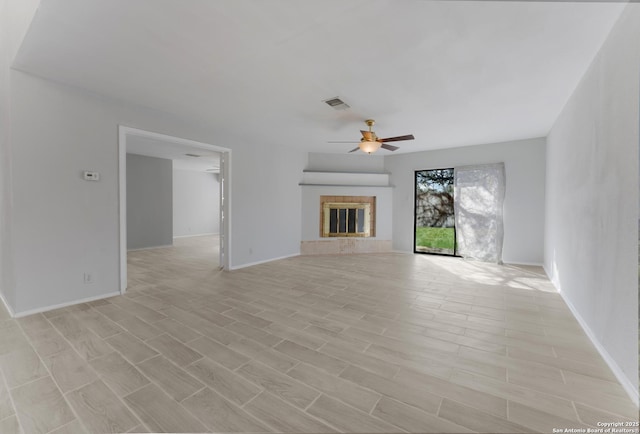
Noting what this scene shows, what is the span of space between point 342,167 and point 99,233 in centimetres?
532

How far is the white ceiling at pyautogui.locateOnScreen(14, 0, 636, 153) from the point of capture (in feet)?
6.29

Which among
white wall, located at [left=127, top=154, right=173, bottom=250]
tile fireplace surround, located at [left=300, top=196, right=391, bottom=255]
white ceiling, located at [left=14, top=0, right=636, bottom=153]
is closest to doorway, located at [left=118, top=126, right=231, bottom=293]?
white ceiling, located at [left=14, top=0, right=636, bottom=153]

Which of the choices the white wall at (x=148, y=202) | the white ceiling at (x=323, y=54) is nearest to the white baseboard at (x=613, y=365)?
the white ceiling at (x=323, y=54)

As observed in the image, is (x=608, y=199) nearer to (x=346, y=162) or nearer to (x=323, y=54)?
(x=323, y=54)

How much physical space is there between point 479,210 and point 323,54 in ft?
17.0

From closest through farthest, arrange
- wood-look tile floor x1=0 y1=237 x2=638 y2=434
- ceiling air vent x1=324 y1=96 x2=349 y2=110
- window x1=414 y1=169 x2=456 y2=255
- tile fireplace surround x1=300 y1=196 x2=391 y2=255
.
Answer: wood-look tile floor x1=0 y1=237 x2=638 y2=434, ceiling air vent x1=324 y1=96 x2=349 y2=110, window x1=414 y1=169 x2=456 y2=255, tile fireplace surround x1=300 y1=196 x2=391 y2=255

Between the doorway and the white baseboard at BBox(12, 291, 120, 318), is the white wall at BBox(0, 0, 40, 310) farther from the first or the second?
the doorway

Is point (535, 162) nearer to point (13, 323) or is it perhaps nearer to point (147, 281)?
point (147, 281)

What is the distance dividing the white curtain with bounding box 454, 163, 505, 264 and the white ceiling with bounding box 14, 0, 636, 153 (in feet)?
6.45

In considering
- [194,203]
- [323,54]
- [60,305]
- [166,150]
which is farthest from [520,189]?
[194,203]

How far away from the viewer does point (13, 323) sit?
8.89 ft

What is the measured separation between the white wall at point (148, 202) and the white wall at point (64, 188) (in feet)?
13.2

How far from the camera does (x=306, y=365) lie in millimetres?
2029

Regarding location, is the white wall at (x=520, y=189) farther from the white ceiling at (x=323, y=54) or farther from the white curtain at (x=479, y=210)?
the white ceiling at (x=323, y=54)
